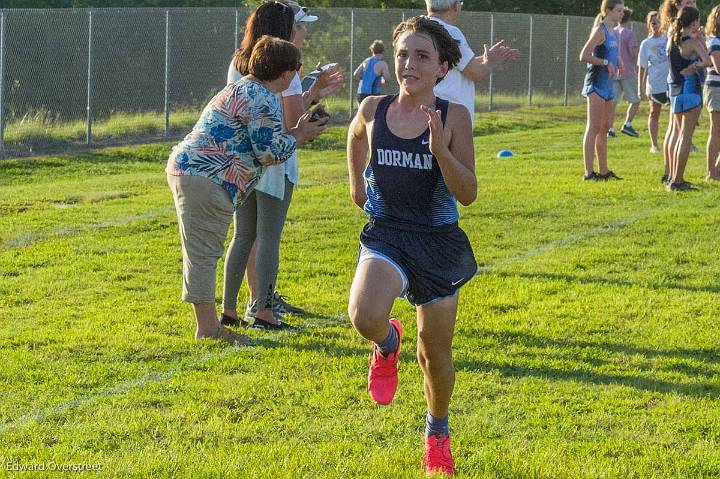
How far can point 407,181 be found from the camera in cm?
479

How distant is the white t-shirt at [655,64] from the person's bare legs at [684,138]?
3.63 m

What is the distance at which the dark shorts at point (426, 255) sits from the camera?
4742 mm

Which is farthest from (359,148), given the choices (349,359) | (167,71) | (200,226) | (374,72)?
Answer: (374,72)

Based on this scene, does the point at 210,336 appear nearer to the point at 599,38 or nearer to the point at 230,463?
the point at 230,463

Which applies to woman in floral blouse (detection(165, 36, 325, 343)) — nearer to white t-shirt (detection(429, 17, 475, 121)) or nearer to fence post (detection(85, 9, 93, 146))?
white t-shirt (detection(429, 17, 475, 121))

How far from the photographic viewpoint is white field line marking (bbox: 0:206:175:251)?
1054 cm

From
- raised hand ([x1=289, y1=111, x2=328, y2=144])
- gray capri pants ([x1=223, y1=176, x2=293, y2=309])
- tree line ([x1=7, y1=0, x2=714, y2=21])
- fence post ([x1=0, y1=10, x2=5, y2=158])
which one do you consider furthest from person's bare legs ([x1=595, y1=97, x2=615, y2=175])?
tree line ([x1=7, y1=0, x2=714, y2=21])

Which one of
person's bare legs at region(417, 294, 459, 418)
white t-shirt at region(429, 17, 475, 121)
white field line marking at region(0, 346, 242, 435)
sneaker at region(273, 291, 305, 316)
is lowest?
white field line marking at region(0, 346, 242, 435)

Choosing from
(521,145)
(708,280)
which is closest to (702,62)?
(708,280)

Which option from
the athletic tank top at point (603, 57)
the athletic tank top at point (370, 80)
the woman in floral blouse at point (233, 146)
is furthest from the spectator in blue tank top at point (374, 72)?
the woman in floral blouse at point (233, 146)

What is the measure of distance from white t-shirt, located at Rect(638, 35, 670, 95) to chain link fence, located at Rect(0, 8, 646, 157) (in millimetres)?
8640

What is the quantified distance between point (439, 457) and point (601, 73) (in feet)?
32.0

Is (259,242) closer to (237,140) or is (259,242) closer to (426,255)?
(237,140)

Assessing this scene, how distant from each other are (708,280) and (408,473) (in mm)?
4920
